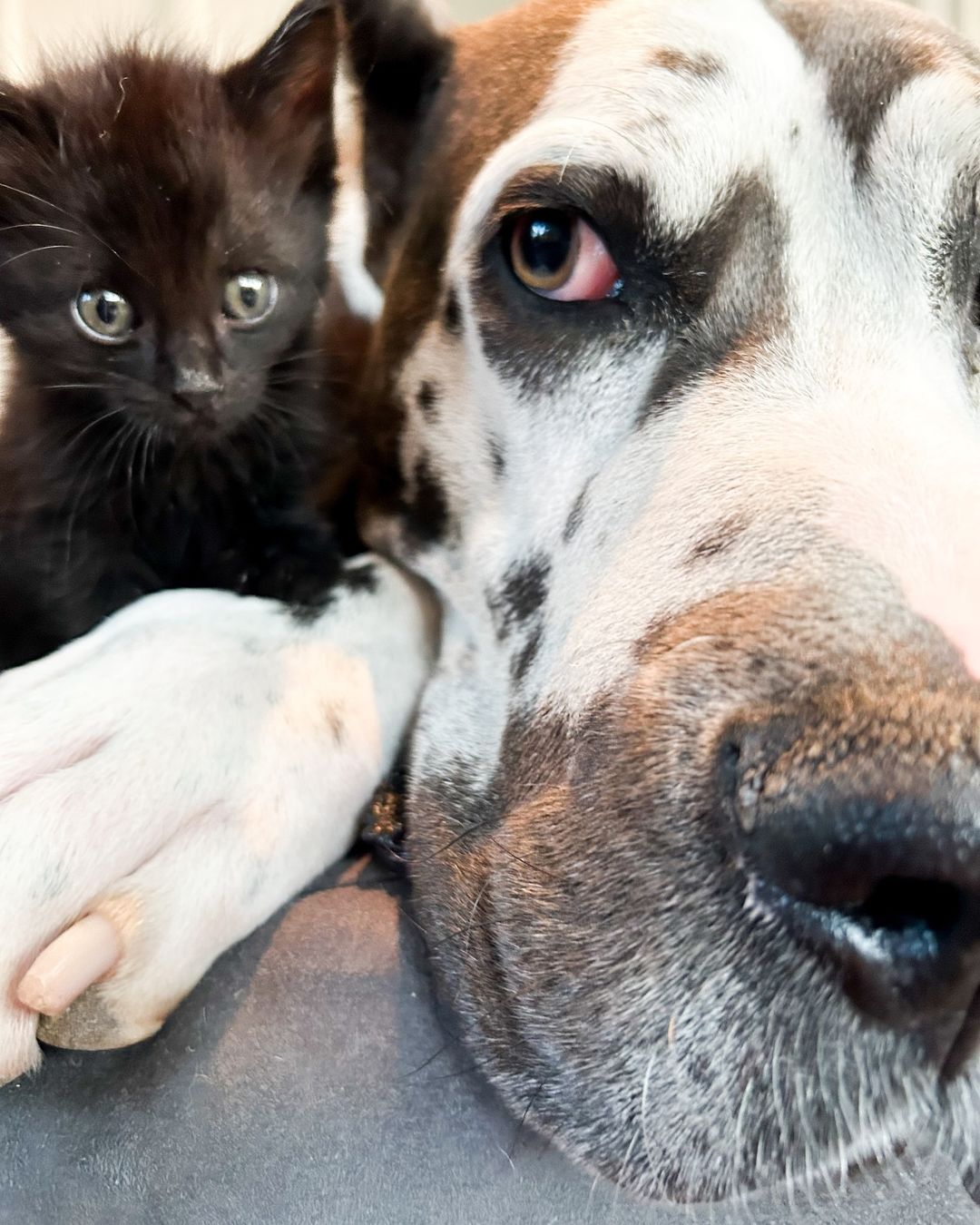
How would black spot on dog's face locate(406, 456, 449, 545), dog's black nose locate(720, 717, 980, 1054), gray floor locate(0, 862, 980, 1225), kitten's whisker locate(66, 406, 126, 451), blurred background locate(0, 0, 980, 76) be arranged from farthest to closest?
blurred background locate(0, 0, 980, 76), black spot on dog's face locate(406, 456, 449, 545), kitten's whisker locate(66, 406, 126, 451), gray floor locate(0, 862, 980, 1225), dog's black nose locate(720, 717, 980, 1054)

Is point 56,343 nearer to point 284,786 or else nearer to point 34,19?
point 284,786

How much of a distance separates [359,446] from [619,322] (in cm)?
56

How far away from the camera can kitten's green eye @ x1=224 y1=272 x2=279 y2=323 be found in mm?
1303

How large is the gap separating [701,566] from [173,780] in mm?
601

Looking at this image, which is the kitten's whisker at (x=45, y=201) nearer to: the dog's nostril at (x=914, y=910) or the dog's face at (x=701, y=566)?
the dog's face at (x=701, y=566)

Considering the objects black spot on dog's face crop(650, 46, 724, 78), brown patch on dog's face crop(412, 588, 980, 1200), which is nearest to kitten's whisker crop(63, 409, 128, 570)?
brown patch on dog's face crop(412, 588, 980, 1200)

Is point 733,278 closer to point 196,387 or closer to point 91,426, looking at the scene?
point 196,387

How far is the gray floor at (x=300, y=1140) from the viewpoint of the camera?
2.98 feet

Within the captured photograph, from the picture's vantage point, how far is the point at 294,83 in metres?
1.41

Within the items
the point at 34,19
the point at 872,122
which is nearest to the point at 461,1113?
the point at 872,122

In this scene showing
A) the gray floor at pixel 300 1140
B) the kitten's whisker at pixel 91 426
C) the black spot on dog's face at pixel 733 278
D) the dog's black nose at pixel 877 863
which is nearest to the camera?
the dog's black nose at pixel 877 863

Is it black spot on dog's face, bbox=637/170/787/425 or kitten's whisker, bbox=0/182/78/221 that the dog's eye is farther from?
kitten's whisker, bbox=0/182/78/221

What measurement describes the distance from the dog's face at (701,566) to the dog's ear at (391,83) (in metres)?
0.04

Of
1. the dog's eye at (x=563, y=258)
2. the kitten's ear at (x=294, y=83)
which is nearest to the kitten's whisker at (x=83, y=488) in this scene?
the kitten's ear at (x=294, y=83)
